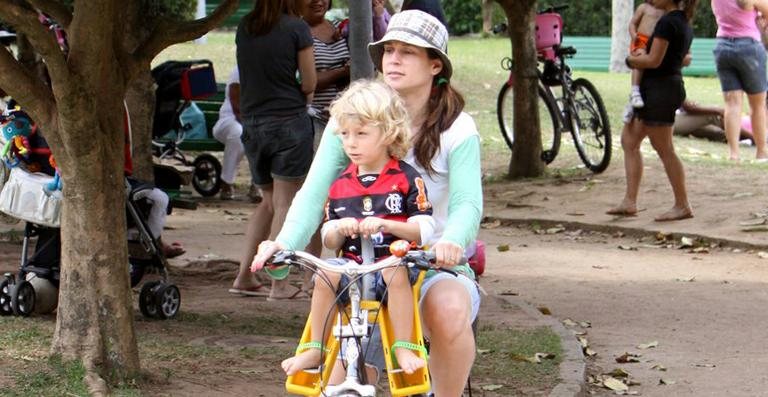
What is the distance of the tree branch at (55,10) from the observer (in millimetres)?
6355

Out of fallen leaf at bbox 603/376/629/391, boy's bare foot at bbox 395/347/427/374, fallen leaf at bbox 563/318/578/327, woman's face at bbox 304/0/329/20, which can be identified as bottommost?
fallen leaf at bbox 563/318/578/327

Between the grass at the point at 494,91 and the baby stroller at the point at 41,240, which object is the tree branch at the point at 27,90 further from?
the grass at the point at 494,91

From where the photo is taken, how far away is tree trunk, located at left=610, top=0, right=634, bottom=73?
31609 mm

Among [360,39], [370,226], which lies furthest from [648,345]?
[370,226]

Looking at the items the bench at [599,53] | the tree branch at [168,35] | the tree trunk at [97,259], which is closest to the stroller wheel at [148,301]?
the tree trunk at [97,259]

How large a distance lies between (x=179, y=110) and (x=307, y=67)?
256 inches

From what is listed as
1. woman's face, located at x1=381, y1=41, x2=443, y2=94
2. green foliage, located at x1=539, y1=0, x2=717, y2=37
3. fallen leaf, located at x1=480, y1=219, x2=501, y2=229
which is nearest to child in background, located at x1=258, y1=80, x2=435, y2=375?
woman's face, located at x1=381, y1=41, x2=443, y2=94

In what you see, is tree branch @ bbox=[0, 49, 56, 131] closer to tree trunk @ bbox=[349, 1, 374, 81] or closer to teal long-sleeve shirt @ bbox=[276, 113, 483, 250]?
teal long-sleeve shirt @ bbox=[276, 113, 483, 250]

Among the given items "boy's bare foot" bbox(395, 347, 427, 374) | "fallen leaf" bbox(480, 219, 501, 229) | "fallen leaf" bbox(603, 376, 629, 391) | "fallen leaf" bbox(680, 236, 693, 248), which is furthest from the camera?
"fallen leaf" bbox(480, 219, 501, 229)

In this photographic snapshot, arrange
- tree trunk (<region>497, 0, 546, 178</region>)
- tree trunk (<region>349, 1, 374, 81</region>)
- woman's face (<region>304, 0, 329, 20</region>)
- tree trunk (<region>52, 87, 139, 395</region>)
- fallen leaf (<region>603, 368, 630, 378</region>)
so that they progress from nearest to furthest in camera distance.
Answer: tree trunk (<region>52, 87, 139, 395</region>) < fallen leaf (<region>603, 368, 630, 378</region>) < tree trunk (<region>349, 1, 374, 81</region>) < woman's face (<region>304, 0, 329, 20</region>) < tree trunk (<region>497, 0, 546, 178</region>)

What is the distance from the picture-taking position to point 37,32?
603 cm

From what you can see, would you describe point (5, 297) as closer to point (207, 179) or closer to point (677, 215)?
point (677, 215)

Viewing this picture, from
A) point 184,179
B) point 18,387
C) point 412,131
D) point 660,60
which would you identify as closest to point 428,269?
point 412,131

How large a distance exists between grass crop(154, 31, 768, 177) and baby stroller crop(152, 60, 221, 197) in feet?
10.4
